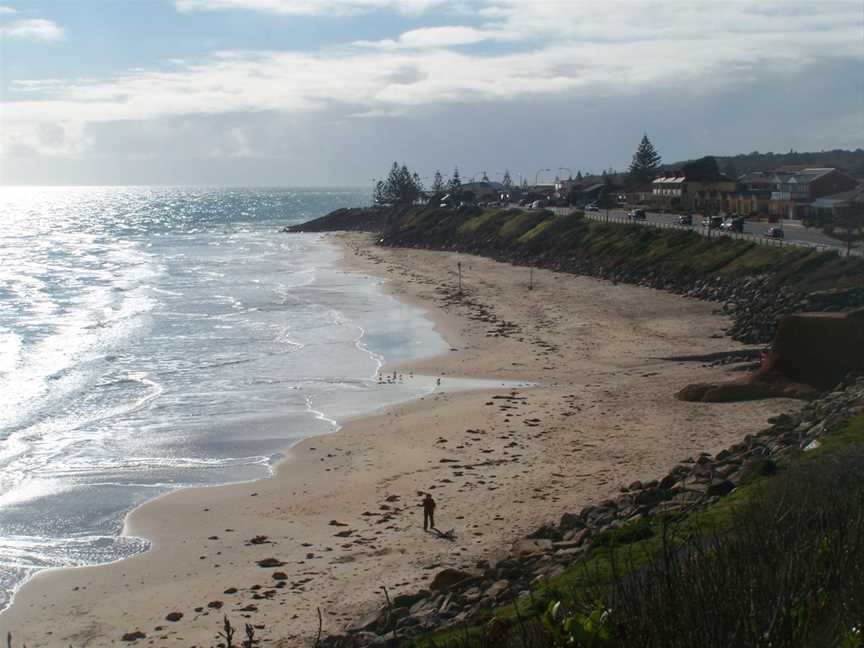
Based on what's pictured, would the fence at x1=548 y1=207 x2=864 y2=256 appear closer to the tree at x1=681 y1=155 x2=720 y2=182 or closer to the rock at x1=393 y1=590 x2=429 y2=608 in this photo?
the tree at x1=681 y1=155 x2=720 y2=182

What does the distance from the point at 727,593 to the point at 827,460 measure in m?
8.43

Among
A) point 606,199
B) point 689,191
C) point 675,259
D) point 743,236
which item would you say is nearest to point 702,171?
point 689,191

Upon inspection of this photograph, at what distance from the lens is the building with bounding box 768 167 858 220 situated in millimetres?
78938

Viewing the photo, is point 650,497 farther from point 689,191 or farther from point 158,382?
point 689,191

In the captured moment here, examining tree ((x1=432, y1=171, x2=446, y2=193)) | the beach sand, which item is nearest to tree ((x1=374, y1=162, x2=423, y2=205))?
tree ((x1=432, y1=171, x2=446, y2=193))

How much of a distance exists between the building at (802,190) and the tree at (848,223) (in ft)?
20.5

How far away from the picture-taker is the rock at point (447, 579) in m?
15.5

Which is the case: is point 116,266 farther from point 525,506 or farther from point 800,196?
point 525,506

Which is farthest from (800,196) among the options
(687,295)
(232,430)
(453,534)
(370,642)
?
(370,642)

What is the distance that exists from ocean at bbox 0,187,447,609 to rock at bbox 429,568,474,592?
21.5 feet

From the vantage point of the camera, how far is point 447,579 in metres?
15.6

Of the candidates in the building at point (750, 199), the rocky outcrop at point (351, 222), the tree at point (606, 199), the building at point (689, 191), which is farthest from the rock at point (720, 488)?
the rocky outcrop at point (351, 222)

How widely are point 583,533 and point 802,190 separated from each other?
74.4m

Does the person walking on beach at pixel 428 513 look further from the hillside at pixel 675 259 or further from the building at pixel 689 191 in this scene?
the building at pixel 689 191
